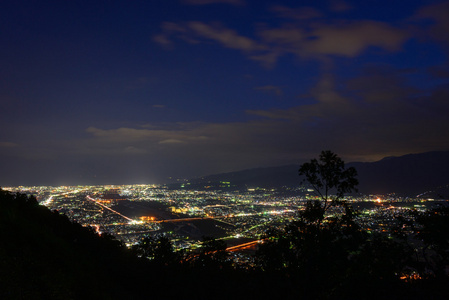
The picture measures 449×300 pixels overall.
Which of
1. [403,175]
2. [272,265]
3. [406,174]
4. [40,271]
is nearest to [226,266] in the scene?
[272,265]

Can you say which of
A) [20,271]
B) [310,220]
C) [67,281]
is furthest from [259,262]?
[20,271]

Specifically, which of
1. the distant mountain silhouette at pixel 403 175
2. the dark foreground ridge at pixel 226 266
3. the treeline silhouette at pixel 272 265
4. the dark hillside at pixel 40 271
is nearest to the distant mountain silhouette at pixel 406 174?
the distant mountain silhouette at pixel 403 175

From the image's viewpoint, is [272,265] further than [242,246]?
No

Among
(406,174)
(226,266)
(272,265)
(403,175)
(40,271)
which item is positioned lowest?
(403,175)

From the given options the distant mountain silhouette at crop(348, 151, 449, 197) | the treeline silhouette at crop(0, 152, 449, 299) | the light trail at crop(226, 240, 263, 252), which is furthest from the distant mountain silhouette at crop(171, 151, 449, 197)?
the treeline silhouette at crop(0, 152, 449, 299)

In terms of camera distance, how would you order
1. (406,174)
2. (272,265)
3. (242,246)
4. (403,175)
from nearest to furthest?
(272,265) → (242,246) → (403,175) → (406,174)

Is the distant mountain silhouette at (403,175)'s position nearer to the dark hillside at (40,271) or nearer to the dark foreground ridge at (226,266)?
the dark foreground ridge at (226,266)

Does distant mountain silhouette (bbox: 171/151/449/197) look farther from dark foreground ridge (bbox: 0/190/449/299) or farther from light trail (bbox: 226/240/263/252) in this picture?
dark foreground ridge (bbox: 0/190/449/299)

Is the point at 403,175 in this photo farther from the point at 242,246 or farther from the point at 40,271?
the point at 40,271

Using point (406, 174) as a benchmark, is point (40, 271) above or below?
above
